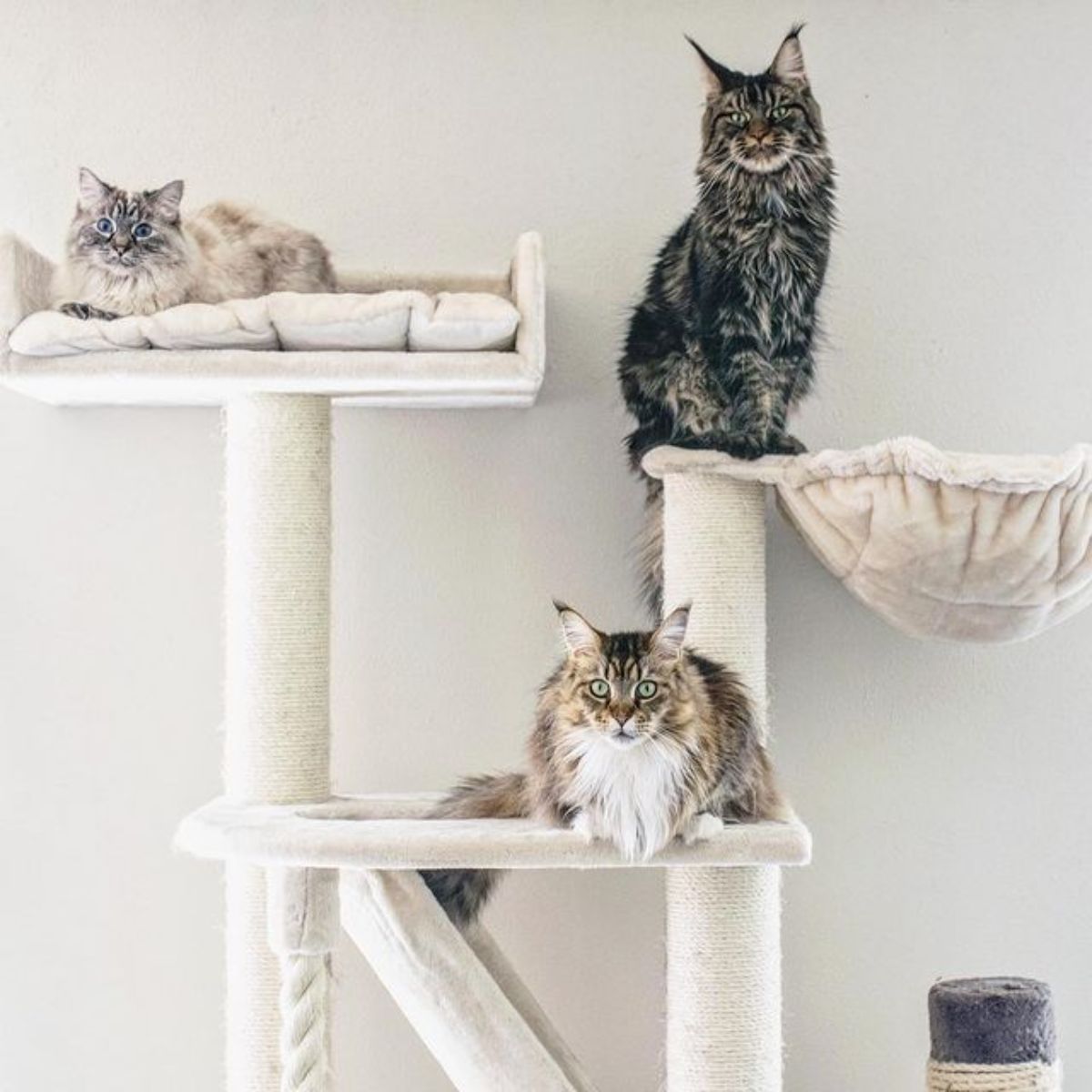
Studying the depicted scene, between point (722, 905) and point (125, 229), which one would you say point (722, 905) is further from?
point (125, 229)

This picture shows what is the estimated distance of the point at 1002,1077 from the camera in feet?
5.58

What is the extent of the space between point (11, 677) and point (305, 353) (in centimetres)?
71

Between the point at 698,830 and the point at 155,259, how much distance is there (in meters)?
0.89

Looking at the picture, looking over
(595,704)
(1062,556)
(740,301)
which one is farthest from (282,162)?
(1062,556)

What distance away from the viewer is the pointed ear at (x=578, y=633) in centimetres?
158

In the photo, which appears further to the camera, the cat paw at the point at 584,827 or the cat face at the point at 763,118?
the cat face at the point at 763,118

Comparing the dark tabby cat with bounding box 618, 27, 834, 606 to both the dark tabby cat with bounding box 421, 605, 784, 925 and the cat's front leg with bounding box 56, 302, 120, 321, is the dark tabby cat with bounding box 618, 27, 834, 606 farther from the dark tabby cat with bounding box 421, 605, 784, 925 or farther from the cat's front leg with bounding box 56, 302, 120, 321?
the cat's front leg with bounding box 56, 302, 120, 321

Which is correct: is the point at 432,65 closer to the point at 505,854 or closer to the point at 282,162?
the point at 282,162

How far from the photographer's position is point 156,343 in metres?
1.68

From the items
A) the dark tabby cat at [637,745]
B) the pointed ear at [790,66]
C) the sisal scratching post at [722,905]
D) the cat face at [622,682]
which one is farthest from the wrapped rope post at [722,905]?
the pointed ear at [790,66]

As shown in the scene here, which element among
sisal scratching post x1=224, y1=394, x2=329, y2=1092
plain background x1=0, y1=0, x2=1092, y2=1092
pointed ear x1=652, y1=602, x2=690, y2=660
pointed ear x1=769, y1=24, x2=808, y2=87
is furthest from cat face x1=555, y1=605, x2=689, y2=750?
pointed ear x1=769, y1=24, x2=808, y2=87

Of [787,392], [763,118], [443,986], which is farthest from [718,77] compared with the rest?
[443,986]

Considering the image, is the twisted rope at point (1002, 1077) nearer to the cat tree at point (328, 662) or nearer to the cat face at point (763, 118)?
the cat tree at point (328, 662)

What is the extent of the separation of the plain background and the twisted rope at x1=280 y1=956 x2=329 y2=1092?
40 cm
